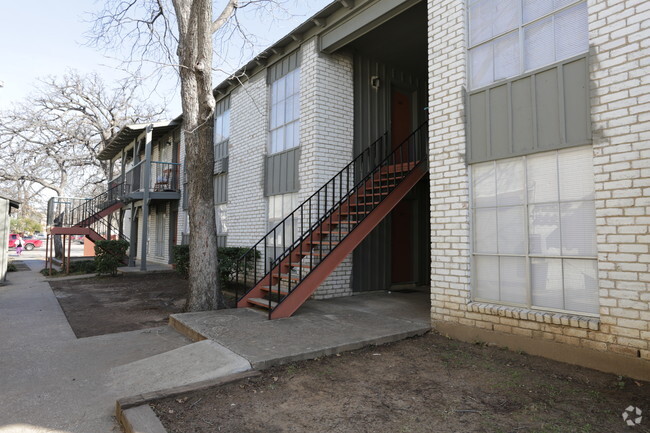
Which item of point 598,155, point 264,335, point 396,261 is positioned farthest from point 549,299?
point 396,261

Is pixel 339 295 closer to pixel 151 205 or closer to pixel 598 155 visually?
pixel 598 155

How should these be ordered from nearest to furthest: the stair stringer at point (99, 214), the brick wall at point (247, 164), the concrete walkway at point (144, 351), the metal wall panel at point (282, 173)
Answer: the concrete walkway at point (144, 351) → the metal wall panel at point (282, 173) → the brick wall at point (247, 164) → the stair stringer at point (99, 214)

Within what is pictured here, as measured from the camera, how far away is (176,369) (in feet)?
13.4

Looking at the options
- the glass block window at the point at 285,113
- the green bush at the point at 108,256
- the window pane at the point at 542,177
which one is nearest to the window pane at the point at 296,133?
the glass block window at the point at 285,113

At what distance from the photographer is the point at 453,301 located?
5449 millimetres

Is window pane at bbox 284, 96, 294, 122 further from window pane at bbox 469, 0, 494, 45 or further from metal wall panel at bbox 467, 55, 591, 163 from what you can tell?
metal wall panel at bbox 467, 55, 591, 163

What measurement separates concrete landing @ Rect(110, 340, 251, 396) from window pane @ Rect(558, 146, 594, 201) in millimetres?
3978

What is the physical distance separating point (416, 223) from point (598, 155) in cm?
607

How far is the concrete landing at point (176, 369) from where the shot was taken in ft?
12.5

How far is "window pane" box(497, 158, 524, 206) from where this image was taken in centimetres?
494

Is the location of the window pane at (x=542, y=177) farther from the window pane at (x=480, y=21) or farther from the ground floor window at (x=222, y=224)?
the ground floor window at (x=222, y=224)

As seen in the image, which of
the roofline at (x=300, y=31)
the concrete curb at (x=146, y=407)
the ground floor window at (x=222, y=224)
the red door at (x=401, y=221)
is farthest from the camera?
the ground floor window at (x=222, y=224)

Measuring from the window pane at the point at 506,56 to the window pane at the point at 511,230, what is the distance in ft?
5.75

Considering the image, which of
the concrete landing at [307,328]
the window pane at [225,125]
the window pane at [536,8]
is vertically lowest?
the concrete landing at [307,328]
